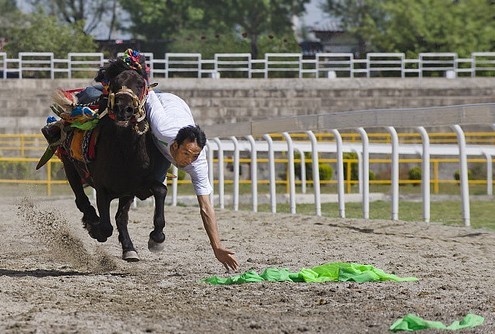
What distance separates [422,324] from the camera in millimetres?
5441

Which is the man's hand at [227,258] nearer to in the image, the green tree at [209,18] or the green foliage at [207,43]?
the green foliage at [207,43]

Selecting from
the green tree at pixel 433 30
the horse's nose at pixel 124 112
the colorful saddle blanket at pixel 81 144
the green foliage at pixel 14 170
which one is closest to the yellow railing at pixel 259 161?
the green foliage at pixel 14 170

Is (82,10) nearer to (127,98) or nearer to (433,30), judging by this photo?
(433,30)

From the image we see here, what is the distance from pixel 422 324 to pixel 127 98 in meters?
2.83

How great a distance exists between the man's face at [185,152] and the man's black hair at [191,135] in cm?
2

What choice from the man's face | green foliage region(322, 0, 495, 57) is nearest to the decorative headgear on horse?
the man's face

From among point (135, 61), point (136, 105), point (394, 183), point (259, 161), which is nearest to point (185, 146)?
point (136, 105)

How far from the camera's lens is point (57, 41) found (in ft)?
150

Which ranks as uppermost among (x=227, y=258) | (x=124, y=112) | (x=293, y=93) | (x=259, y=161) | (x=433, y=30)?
(x=433, y=30)

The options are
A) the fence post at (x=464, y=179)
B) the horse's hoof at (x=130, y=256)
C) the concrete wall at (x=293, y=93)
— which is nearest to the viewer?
the horse's hoof at (x=130, y=256)

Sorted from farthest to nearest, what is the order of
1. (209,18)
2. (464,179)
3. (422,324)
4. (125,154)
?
1. (209,18)
2. (464,179)
3. (125,154)
4. (422,324)

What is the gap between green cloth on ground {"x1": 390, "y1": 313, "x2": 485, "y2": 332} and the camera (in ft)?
17.9

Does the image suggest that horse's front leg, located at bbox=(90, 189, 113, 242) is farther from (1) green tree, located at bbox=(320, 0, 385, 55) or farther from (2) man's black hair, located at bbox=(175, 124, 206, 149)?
(1) green tree, located at bbox=(320, 0, 385, 55)

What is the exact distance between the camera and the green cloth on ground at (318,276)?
281 inches
